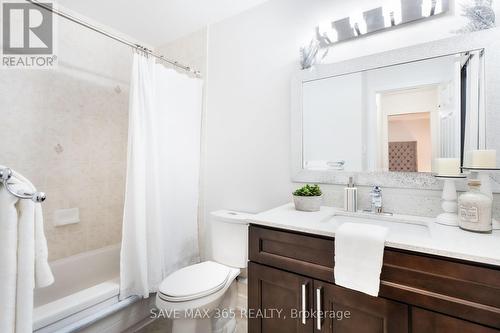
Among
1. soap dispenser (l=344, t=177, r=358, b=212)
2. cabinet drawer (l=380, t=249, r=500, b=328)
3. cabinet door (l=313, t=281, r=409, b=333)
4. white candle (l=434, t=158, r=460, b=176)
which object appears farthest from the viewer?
soap dispenser (l=344, t=177, r=358, b=212)

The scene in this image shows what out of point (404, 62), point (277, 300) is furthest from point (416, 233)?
point (404, 62)

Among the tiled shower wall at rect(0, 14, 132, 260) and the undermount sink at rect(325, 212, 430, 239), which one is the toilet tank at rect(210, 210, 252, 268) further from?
the tiled shower wall at rect(0, 14, 132, 260)

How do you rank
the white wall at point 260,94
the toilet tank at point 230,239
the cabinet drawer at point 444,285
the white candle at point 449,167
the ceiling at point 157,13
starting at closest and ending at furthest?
the cabinet drawer at point 444,285
the white candle at point 449,167
the white wall at point 260,94
the toilet tank at point 230,239
the ceiling at point 157,13

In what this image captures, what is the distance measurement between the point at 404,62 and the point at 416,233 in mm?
897

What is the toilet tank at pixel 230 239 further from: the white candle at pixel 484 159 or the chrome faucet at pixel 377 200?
the white candle at pixel 484 159

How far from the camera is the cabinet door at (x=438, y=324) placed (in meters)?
0.75

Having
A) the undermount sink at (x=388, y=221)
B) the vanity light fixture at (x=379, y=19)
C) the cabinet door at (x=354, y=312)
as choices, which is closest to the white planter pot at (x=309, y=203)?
the undermount sink at (x=388, y=221)

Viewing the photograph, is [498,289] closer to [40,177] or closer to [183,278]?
[183,278]

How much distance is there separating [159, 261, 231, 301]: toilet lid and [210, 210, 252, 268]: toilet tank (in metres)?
0.07

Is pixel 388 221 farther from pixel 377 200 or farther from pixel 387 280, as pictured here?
pixel 387 280

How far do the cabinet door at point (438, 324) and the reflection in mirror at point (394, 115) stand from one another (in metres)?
0.72

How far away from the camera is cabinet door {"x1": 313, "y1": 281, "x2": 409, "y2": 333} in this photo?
856mm

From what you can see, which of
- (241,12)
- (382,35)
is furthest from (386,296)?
(241,12)

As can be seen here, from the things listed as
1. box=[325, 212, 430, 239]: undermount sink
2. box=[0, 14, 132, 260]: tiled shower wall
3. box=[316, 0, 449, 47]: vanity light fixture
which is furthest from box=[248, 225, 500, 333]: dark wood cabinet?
box=[0, 14, 132, 260]: tiled shower wall
